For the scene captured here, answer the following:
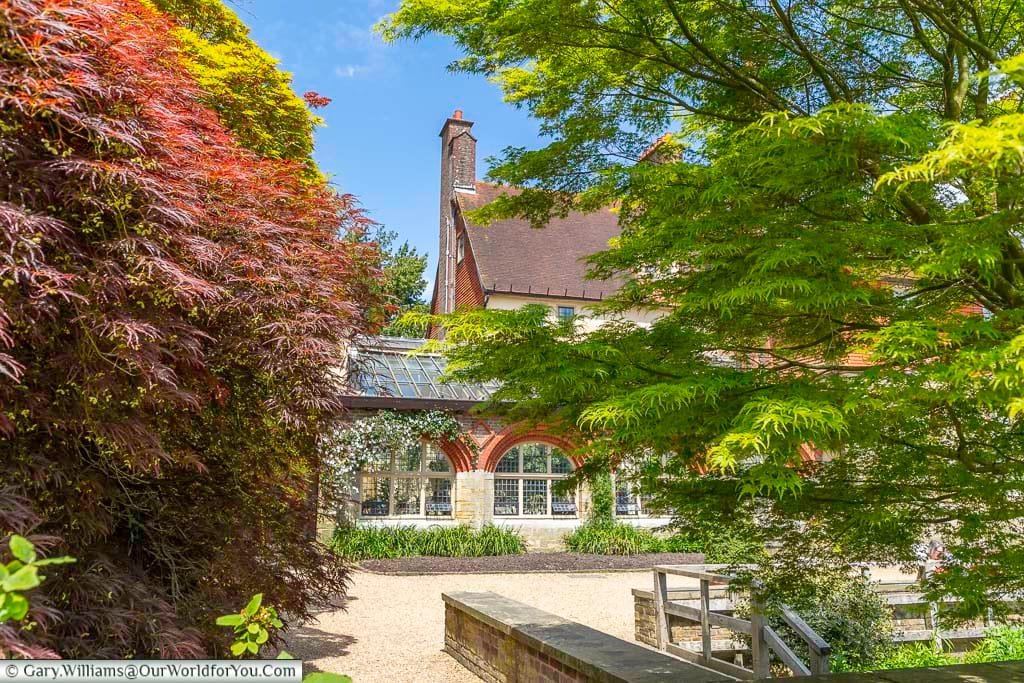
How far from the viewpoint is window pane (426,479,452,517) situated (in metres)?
17.3

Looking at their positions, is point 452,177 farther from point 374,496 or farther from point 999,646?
point 999,646

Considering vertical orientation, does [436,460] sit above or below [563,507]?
above

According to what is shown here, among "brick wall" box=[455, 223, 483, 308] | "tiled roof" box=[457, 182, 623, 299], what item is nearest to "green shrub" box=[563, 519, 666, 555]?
"tiled roof" box=[457, 182, 623, 299]

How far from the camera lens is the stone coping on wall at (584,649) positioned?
4.71 meters

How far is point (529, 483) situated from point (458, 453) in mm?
2073

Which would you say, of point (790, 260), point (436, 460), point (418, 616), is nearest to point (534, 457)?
point (436, 460)

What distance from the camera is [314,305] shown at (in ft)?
15.3

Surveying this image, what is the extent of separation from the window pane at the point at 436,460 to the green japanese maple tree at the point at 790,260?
12.2 m

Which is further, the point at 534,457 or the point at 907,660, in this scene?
the point at 534,457

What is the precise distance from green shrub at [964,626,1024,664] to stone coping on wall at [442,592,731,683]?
472 cm

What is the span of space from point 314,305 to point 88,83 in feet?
6.40

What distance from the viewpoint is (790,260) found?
3.12 meters

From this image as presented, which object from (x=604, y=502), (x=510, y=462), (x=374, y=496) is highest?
(x=510, y=462)

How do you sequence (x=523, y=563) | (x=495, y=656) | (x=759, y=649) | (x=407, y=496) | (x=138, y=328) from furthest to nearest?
1. (x=407, y=496)
2. (x=523, y=563)
3. (x=759, y=649)
4. (x=495, y=656)
5. (x=138, y=328)
